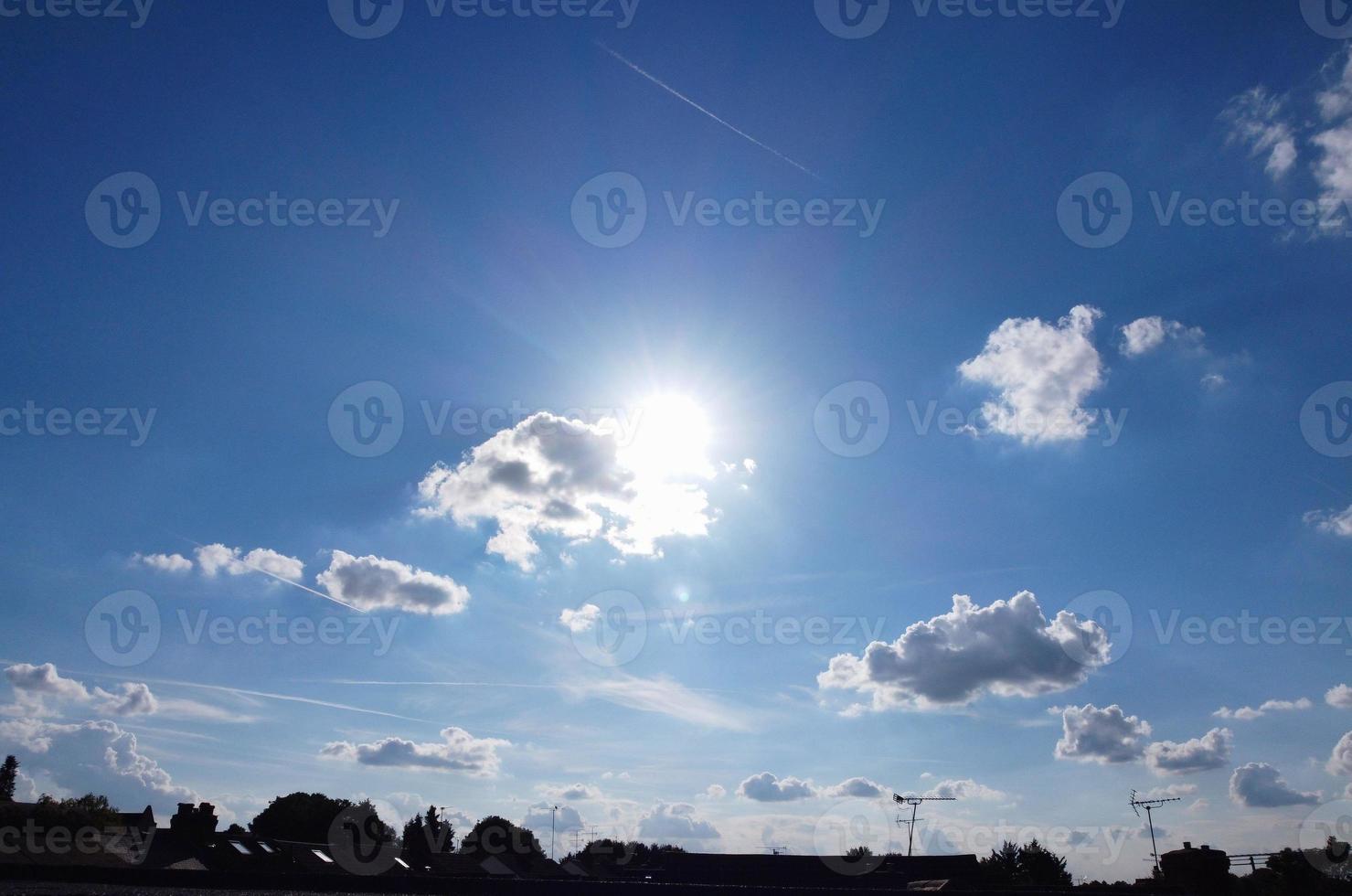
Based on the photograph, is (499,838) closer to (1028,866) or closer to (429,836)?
(429,836)

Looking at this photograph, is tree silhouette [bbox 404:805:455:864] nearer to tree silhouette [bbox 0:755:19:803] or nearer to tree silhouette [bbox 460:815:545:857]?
tree silhouette [bbox 460:815:545:857]

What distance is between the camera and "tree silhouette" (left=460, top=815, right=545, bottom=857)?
139625 millimetres

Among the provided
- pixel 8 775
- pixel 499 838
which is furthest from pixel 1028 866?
pixel 8 775

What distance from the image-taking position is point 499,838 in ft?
488

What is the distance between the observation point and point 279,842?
9050cm

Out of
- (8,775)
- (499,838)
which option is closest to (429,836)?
(499,838)

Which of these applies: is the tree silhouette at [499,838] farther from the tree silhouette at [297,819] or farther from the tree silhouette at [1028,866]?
the tree silhouette at [1028,866]

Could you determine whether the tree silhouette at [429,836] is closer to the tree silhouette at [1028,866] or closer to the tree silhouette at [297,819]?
the tree silhouette at [297,819]

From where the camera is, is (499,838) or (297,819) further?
(499,838)

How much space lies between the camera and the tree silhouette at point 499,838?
140 metres

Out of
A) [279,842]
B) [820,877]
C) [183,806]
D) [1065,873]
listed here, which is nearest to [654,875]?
[820,877]

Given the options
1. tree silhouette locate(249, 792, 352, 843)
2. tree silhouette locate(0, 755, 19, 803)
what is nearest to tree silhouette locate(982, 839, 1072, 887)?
tree silhouette locate(249, 792, 352, 843)

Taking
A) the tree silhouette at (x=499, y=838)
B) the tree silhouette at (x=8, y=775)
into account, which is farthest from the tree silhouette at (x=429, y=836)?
the tree silhouette at (x=8, y=775)

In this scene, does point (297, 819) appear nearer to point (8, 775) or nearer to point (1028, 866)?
point (8, 775)
